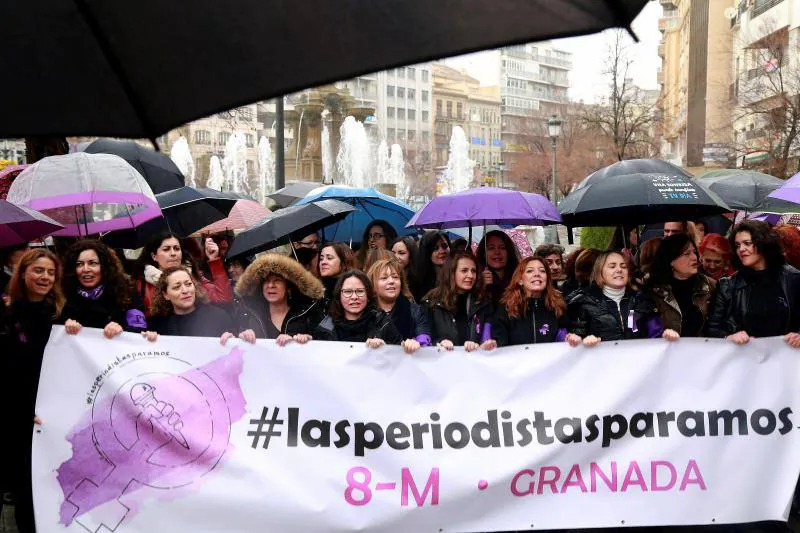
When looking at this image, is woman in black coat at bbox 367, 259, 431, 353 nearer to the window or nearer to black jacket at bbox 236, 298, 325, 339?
black jacket at bbox 236, 298, 325, 339

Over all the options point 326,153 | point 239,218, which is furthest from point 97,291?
point 326,153

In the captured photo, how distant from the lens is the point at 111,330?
518 centimetres

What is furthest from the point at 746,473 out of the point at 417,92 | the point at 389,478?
the point at 417,92

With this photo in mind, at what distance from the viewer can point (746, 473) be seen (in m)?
5.20

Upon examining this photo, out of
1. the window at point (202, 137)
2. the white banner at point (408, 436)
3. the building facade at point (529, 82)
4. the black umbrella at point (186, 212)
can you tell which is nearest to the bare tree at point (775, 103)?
the black umbrella at point (186, 212)

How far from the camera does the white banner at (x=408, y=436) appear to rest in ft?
16.2

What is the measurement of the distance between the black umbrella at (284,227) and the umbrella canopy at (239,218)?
2.06 meters

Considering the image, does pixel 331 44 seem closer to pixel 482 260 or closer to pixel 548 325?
pixel 548 325

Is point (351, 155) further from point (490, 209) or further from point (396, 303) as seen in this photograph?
point (396, 303)

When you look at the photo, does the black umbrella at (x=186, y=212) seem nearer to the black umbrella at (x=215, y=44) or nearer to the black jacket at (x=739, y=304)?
the black jacket at (x=739, y=304)

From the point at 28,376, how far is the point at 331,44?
3.97 m

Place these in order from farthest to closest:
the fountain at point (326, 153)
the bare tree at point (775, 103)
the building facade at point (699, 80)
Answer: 1. the building facade at point (699, 80)
2. the fountain at point (326, 153)
3. the bare tree at point (775, 103)

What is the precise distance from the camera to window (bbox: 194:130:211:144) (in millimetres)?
99119

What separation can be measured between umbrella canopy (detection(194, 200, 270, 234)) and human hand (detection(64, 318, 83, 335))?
465 cm
